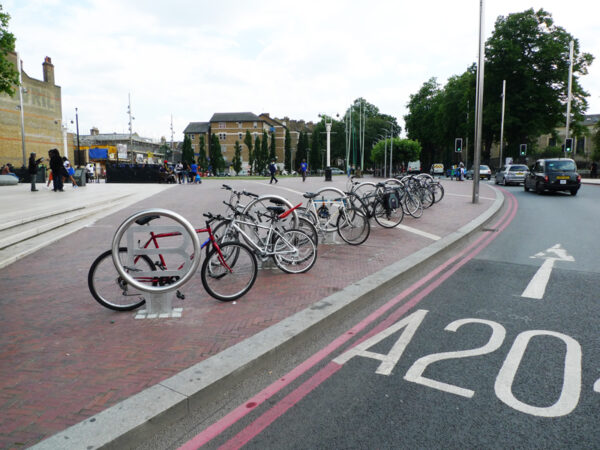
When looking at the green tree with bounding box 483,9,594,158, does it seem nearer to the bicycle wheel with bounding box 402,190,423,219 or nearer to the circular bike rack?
the bicycle wheel with bounding box 402,190,423,219

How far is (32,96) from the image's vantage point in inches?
1842

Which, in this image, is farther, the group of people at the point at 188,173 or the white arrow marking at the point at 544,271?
the group of people at the point at 188,173

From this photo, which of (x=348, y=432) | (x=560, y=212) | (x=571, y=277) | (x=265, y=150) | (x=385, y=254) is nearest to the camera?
(x=348, y=432)

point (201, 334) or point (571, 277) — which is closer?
point (201, 334)

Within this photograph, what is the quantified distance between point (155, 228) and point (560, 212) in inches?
555

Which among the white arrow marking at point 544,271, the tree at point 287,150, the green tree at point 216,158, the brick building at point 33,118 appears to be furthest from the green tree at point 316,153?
the white arrow marking at point 544,271

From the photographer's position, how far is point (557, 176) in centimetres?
2072

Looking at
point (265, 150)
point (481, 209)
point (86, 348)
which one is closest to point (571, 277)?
point (86, 348)

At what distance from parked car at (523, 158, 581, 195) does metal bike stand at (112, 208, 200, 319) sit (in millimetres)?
21012

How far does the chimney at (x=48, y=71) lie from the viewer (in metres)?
49.2

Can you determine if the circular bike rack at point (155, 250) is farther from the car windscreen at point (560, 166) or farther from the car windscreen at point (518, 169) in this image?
the car windscreen at point (518, 169)

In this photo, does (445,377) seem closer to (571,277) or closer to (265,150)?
(571,277)

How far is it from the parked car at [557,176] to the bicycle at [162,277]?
20.2m

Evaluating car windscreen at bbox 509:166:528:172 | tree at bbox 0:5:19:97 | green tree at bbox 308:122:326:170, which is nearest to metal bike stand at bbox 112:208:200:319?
tree at bbox 0:5:19:97
